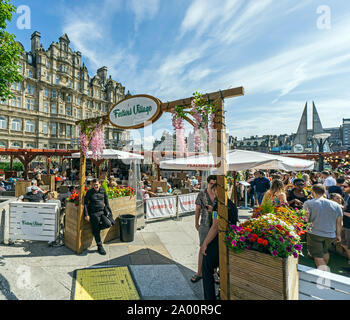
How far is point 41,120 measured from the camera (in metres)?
37.5

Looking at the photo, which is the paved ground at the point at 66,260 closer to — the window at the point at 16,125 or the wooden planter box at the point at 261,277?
the wooden planter box at the point at 261,277

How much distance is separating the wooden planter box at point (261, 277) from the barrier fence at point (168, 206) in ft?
16.7

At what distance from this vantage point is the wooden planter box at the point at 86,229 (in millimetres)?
4871

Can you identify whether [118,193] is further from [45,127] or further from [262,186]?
[45,127]

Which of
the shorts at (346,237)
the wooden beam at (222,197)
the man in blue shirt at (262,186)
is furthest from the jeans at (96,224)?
the man in blue shirt at (262,186)

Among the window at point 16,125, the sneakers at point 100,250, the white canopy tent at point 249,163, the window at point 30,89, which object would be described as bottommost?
the sneakers at point 100,250

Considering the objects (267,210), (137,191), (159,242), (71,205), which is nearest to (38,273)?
(71,205)

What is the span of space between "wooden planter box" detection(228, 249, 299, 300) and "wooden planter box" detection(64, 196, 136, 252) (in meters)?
3.70

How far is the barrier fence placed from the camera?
759 cm

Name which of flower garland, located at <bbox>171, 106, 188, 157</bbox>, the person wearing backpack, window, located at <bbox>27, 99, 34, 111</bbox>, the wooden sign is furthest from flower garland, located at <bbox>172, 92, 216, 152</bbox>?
window, located at <bbox>27, 99, 34, 111</bbox>

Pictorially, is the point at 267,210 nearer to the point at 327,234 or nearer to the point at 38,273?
the point at 327,234

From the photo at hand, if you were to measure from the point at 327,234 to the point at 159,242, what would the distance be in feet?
12.8

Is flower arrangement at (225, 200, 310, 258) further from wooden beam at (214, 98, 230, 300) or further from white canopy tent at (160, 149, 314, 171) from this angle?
white canopy tent at (160, 149, 314, 171)

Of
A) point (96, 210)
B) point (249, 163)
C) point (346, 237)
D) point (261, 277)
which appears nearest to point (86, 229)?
point (96, 210)
